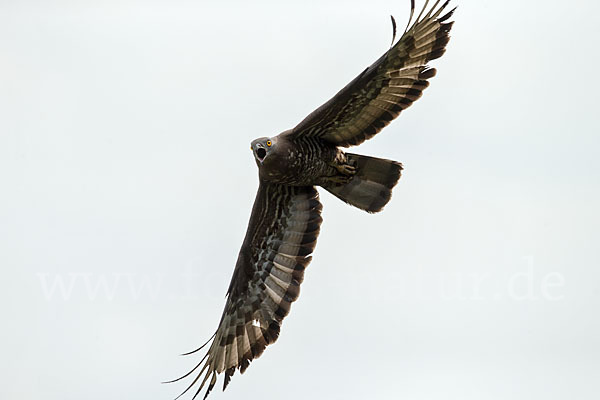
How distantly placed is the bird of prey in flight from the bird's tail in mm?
14

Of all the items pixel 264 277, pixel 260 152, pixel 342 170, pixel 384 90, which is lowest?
pixel 264 277

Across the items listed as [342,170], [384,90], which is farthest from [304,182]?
[384,90]

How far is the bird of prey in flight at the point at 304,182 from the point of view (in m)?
16.0

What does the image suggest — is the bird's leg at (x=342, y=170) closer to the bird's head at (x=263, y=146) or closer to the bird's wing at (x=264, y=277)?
the bird's wing at (x=264, y=277)

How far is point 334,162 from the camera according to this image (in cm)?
1675

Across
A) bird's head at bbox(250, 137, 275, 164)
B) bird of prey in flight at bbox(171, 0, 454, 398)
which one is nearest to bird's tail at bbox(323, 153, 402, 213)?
bird of prey in flight at bbox(171, 0, 454, 398)

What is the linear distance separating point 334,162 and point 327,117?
713 millimetres

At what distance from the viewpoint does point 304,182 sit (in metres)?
16.8

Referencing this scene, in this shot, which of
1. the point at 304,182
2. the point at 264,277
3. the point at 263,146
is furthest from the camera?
the point at 264,277

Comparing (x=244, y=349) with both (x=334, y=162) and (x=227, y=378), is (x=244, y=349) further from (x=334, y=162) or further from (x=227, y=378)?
(x=334, y=162)

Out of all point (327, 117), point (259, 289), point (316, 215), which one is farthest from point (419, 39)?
point (259, 289)

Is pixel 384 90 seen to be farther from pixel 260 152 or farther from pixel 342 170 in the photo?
pixel 260 152

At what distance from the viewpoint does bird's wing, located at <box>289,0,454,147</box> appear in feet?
52.3

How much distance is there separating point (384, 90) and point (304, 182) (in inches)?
68.5
